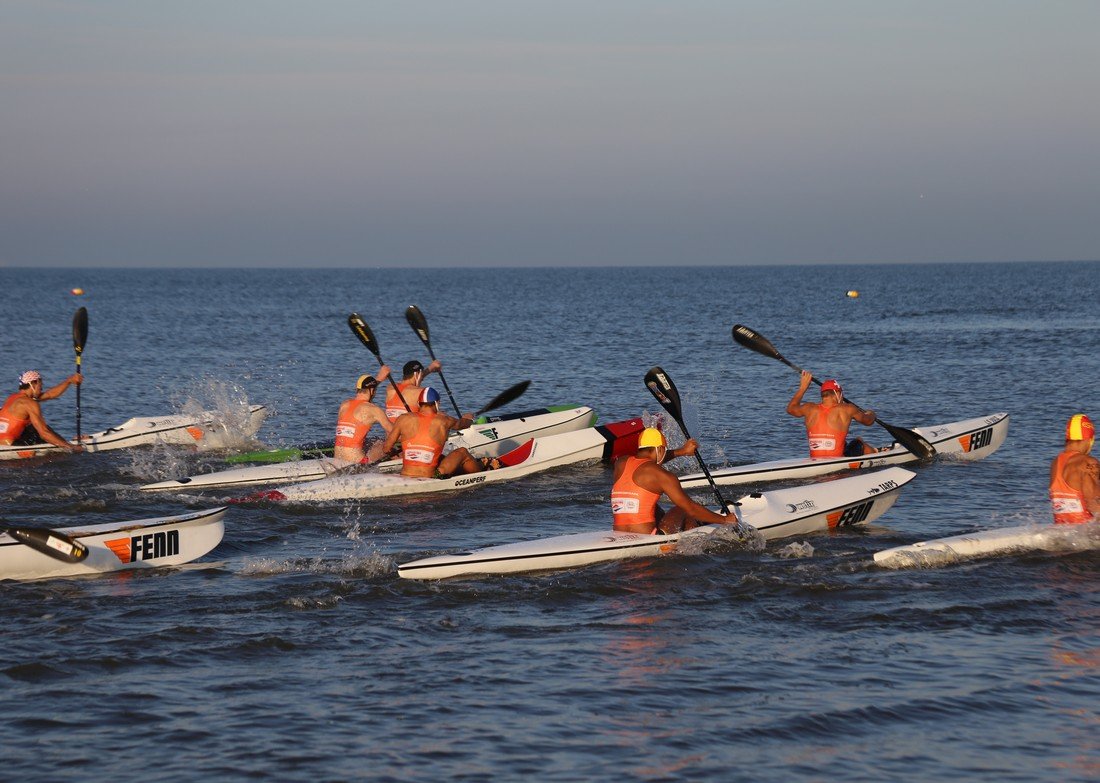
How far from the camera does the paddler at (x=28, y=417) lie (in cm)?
1853

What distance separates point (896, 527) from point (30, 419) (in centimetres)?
1266

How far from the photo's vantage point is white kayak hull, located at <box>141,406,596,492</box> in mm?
16406

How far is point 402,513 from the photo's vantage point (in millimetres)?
15094

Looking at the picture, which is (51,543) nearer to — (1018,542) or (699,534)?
(699,534)

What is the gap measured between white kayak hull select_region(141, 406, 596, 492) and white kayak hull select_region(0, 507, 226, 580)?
14.0 ft

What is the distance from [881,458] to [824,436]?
4.58 feet

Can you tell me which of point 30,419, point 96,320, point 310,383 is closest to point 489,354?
point 310,383

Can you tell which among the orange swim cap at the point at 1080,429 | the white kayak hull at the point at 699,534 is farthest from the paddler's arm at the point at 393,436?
the orange swim cap at the point at 1080,429

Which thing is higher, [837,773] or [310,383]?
[310,383]

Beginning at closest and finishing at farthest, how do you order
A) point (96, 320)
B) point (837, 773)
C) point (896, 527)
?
point (837, 773) → point (896, 527) → point (96, 320)

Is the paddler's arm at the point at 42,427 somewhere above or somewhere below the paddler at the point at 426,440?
above

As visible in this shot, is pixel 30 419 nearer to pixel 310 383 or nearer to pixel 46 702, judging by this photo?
pixel 46 702

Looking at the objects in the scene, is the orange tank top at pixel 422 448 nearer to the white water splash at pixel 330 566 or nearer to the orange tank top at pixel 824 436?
the white water splash at pixel 330 566

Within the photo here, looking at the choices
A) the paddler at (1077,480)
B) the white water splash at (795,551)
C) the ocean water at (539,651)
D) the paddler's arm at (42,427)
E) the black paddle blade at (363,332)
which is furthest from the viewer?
the black paddle blade at (363,332)
